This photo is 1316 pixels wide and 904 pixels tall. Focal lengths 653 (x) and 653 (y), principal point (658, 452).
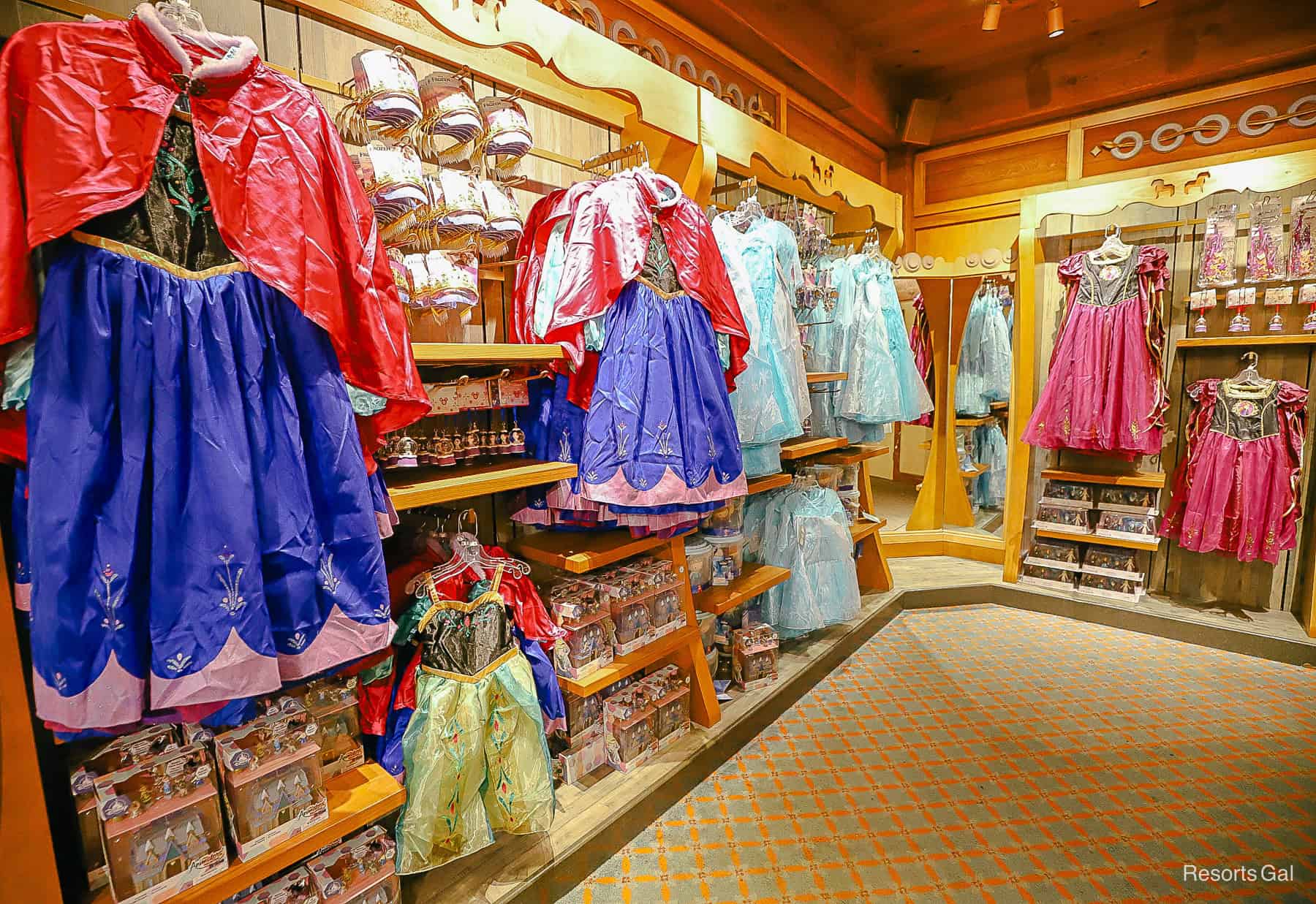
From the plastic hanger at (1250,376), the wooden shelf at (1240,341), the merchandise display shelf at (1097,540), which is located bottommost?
the merchandise display shelf at (1097,540)

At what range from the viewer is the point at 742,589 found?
2443 millimetres

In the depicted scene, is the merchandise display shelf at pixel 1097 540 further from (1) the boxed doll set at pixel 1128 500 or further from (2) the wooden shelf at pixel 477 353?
(2) the wooden shelf at pixel 477 353

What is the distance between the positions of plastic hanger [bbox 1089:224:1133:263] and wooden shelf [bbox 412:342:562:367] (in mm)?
3048

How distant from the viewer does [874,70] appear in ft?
13.2

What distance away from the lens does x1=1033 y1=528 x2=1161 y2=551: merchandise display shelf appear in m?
3.23

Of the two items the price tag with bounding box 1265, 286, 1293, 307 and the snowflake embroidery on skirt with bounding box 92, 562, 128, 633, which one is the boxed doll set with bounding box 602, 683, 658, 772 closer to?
the snowflake embroidery on skirt with bounding box 92, 562, 128, 633

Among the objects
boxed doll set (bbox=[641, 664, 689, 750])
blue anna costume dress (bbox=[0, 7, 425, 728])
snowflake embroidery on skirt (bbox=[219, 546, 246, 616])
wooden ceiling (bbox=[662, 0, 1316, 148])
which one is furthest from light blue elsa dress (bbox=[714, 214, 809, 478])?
→ snowflake embroidery on skirt (bbox=[219, 546, 246, 616])

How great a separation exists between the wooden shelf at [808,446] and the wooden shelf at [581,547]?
2.76 ft

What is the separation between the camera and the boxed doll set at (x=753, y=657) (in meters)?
2.45

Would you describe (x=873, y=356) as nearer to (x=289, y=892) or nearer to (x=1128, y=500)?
(x=1128, y=500)

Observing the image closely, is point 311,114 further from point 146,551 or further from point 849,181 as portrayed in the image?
point 849,181

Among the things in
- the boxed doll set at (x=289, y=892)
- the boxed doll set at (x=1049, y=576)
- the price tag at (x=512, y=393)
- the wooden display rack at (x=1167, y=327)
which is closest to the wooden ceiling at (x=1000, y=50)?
the wooden display rack at (x=1167, y=327)

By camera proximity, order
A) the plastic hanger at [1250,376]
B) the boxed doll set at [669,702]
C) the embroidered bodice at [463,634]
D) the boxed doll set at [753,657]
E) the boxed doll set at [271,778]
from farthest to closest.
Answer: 1. the plastic hanger at [1250,376]
2. the boxed doll set at [753,657]
3. the boxed doll set at [669,702]
4. the embroidered bodice at [463,634]
5. the boxed doll set at [271,778]

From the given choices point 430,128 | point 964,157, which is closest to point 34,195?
point 430,128
